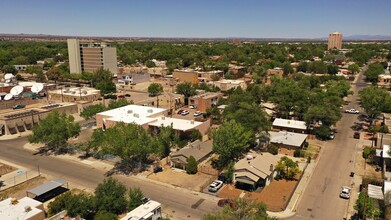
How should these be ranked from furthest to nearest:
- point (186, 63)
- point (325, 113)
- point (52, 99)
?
point (186, 63)
point (52, 99)
point (325, 113)

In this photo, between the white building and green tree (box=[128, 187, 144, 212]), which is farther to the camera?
green tree (box=[128, 187, 144, 212])

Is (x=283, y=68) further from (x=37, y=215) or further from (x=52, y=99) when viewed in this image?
(x=37, y=215)

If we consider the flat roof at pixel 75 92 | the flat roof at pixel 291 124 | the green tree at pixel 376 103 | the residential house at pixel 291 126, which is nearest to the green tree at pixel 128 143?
the residential house at pixel 291 126

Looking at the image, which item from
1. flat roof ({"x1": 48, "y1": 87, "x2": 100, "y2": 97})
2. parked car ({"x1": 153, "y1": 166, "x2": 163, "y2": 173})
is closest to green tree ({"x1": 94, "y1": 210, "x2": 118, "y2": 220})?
parked car ({"x1": 153, "y1": 166, "x2": 163, "y2": 173})

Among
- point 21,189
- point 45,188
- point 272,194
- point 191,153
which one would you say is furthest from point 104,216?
point 191,153

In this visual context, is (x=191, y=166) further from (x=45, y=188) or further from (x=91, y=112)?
(x=91, y=112)

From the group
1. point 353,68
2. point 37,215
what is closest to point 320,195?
point 37,215

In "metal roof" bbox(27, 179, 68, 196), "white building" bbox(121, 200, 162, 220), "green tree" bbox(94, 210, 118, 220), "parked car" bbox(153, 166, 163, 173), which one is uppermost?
"green tree" bbox(94, 210, 118, 220)

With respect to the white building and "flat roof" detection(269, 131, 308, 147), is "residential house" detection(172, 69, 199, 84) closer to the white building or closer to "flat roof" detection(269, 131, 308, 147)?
"flat roof" detection(269, 131, 308, 147)
